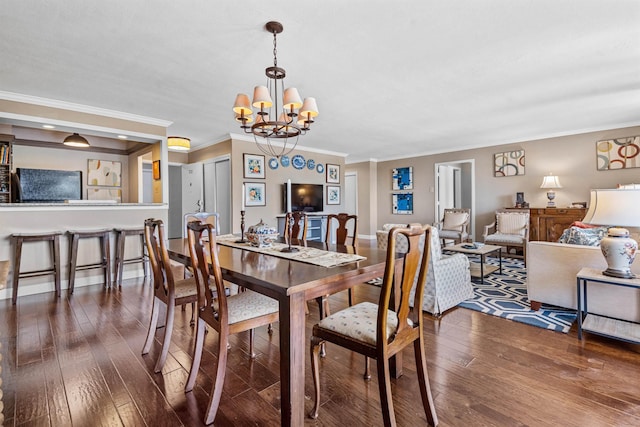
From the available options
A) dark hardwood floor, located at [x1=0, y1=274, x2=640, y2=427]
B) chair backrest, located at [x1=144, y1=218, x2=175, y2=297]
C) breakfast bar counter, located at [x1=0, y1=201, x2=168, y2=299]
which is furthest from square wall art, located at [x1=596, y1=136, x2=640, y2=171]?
breakfast bar counter, located at [x1=0, y1=201, x2=168, y2=299]

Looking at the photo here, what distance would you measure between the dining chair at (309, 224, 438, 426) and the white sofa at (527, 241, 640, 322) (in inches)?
80.3

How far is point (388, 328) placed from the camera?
143 cm

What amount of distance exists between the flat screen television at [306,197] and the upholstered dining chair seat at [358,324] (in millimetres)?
4823

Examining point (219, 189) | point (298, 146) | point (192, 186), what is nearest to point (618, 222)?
point (298, 146)

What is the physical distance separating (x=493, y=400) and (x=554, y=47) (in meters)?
2.79

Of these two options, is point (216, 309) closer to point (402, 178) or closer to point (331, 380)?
point (331, 380)

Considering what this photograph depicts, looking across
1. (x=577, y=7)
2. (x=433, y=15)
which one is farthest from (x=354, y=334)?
(x=577, y=7)

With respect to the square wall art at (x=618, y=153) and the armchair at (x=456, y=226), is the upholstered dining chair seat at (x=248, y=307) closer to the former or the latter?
the armchair at (x=456, y=226)

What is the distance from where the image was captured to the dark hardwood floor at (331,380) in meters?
1.52

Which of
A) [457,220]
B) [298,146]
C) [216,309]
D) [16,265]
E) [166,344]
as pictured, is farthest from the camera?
[298,146]

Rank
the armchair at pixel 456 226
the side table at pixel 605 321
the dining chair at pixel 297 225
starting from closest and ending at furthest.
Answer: the side table at pixel 605 321, the dining chair at pixel 297 225, the armchair at pixel 456 226

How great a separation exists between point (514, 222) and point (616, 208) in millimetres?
3555

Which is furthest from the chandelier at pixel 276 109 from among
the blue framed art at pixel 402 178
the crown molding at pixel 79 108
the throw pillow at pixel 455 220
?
the blue framed art at pixel 402 178

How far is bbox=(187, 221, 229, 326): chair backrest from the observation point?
1514 mm
